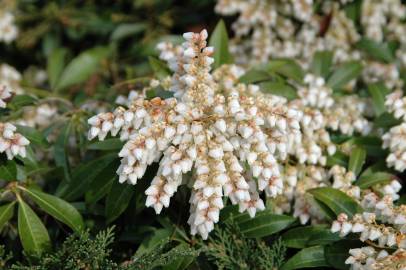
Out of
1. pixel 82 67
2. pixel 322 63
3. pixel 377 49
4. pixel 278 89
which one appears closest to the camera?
pixel 278 89

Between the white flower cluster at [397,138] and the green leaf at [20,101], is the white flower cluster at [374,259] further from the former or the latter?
the green leaf at [20,101]

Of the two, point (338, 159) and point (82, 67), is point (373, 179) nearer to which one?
point (338, 159)

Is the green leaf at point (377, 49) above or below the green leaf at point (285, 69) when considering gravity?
above

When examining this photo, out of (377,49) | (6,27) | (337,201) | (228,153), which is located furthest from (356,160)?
(6,27)

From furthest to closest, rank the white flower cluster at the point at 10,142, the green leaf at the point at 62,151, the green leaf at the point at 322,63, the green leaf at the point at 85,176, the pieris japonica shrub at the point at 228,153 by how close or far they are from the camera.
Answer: the green leaf at the point at 322,63, the green leaf at the point at 62,151, the green leaf at the point at 85,176, the white flower cluster at the point at 10,142, the pieris japonica shrub at the point at 228,153

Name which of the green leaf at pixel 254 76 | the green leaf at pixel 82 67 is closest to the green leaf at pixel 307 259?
the green leaf at pixel 254 76

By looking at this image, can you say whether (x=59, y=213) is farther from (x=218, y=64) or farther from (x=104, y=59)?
(x=104, y=59)
